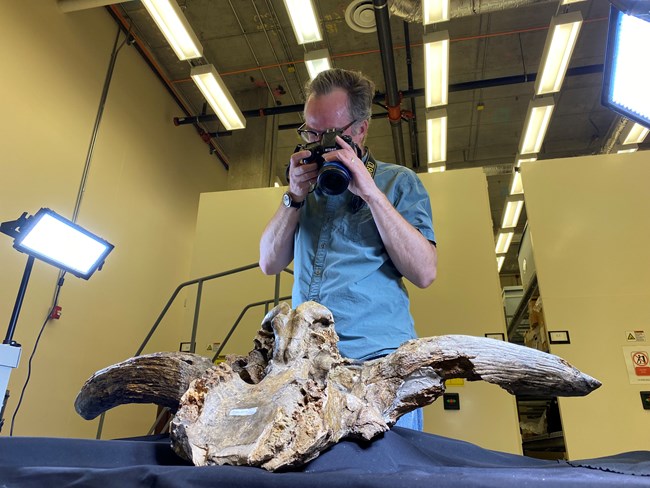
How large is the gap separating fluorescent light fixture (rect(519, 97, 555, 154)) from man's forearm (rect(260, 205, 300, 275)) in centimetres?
388

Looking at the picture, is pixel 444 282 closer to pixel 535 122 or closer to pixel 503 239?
pixel 535 122

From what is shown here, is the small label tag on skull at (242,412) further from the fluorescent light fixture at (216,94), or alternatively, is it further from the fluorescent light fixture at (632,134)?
the fluorescent light fixture at (632,134)

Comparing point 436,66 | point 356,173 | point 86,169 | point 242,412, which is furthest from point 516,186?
point 242,412

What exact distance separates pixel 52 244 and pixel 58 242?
4cm

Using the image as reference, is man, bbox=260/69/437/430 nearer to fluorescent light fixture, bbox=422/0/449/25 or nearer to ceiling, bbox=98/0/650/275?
fluorescent light fixture, bbox=422/0/449/25

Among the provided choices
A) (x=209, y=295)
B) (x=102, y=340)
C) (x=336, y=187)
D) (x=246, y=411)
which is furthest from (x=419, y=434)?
(x=102, y=340)

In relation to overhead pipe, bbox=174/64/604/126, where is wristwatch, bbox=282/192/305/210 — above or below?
below

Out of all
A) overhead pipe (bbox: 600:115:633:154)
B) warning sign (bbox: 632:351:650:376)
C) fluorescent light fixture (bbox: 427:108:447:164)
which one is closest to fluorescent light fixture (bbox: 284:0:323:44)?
fluorescent light fixture (bbox: 427:108:447:164)

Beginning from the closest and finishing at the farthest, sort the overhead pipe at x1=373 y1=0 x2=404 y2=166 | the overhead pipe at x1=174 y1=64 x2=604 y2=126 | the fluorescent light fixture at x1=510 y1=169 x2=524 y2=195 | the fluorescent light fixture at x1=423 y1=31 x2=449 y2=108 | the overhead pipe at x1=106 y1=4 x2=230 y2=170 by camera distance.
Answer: the fluorescent light fixture at x1=423 y1=31 x2=449 y2=108, the overhead pipe at x1=373 y1=0 x2=404 y2=166, the overhead pipe at x1=106 y1=4 x2=230 y2=170, the overhead pipe at x1=174 y1=64 x2=604 y2=126, the fluorescent light fixture at x1=510 y1=169 x2=524 y2=195

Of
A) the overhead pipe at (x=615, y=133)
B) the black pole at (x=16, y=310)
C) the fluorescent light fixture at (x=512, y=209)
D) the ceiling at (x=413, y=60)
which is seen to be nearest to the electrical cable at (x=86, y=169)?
the ceiling at (x=413, y=60)

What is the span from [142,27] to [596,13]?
185 inches

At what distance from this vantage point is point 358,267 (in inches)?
43.8

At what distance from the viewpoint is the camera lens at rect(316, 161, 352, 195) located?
1.05 metres

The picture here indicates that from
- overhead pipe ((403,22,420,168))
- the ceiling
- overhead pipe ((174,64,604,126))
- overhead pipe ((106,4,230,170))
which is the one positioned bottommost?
overhead pipe ((174,64,604,126))
